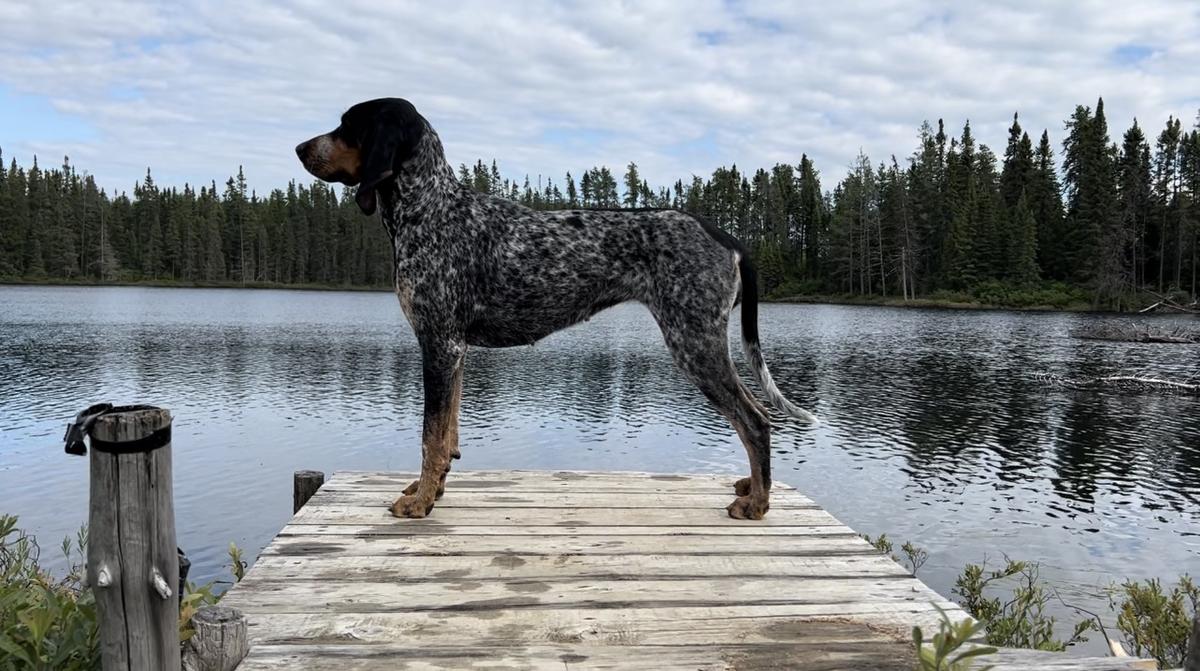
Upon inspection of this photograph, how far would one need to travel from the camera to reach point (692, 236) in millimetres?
4652

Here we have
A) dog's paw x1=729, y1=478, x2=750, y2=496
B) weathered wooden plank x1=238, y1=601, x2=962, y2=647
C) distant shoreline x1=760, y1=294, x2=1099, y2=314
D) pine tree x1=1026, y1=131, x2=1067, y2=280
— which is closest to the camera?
weathered wooden plank x1=238, y1=601, x2=962, y2=647

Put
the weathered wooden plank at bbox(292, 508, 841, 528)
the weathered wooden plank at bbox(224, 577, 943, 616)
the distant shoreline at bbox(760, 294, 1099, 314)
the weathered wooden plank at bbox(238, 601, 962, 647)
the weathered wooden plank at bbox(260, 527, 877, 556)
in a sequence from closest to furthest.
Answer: the weathered wooden plank at bbox(238, 601, 962, 647) < the weathered wooden plank at bbox(224, 577, 943, 616) < the weathered wooden plank at bbox(260, 527, 877, 556) < the weathered wooden plank at bbox(292, 508, 841, 528) < the distant shoreline at bbox(760, 294, 1099, 314)

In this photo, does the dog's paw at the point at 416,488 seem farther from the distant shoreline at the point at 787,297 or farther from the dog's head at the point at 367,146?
the distant shoreline at the point at 787,297

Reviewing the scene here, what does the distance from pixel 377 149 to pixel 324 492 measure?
7.64ft

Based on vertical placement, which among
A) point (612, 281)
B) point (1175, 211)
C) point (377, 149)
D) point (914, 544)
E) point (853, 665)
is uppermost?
point (1175, 211)

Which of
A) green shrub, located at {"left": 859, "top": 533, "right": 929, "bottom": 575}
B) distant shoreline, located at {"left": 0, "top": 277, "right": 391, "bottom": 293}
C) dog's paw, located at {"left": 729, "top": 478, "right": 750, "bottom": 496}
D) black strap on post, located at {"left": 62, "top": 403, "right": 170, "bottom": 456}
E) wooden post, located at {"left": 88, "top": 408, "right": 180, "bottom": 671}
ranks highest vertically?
distant shoreline, located at {"left": 0, "top": 277, "right": 391, "bottom": 293}

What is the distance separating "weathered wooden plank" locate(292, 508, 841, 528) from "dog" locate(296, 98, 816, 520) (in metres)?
0.16

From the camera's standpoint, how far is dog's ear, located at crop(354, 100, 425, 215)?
457cm

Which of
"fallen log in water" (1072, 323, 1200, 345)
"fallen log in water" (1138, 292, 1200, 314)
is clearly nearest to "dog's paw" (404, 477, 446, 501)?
"fallen log in water" (1138, 292, 1200, 314)

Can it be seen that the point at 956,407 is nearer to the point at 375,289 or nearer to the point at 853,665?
the point at 853,665

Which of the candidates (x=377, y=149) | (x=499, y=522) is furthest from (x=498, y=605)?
(x=377, y=149)

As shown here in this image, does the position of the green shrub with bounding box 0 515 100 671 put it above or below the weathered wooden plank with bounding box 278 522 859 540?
above

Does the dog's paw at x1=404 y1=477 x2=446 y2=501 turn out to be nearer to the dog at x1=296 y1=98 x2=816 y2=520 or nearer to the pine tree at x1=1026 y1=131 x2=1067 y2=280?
the dog at x1=296 y1=98 x2=816 y2=520

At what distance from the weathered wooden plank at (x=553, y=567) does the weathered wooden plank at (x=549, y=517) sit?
1.96ft
